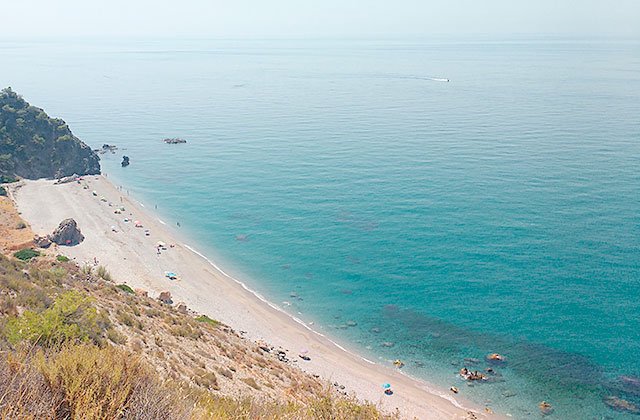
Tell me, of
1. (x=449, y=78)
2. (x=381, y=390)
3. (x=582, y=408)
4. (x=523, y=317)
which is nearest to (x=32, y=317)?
(x=381, y=390)

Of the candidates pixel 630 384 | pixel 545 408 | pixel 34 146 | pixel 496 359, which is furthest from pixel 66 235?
pixel 630 384

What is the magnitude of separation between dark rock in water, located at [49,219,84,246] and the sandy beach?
Answer: 1251 mm

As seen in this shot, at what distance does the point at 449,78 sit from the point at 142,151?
119734mm

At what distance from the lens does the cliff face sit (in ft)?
266

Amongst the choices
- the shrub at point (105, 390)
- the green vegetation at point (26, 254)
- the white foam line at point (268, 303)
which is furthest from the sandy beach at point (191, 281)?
the shrub at point (105, 390)

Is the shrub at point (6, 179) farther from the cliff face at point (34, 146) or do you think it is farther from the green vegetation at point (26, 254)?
the green vegetation at point (26, 254)

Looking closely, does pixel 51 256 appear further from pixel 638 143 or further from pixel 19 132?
pixel 638 143

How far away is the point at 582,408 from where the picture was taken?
105 ft

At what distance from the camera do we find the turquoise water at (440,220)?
3844 centimetres

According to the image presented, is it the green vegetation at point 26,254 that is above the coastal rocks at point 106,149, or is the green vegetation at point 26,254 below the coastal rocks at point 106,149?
below

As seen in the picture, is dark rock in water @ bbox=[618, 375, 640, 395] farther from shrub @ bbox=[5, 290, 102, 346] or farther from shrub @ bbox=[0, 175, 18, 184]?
shrub @ bbox=[0, 175, 18, 184]

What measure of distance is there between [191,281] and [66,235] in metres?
16.3

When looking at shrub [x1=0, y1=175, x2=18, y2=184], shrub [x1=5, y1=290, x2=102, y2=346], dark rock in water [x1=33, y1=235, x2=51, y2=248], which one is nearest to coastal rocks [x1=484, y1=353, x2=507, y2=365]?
shrub [x1=5, y1=290, x2=102, y2=346]

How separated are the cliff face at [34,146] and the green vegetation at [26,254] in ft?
128
